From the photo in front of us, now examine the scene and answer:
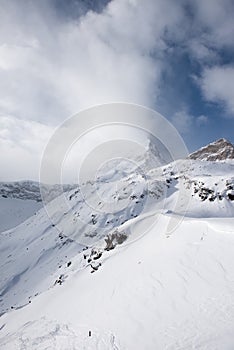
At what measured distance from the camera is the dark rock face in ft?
269

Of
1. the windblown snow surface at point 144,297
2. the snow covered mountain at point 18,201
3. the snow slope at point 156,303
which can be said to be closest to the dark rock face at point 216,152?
the windblown snow surface at point 144,297

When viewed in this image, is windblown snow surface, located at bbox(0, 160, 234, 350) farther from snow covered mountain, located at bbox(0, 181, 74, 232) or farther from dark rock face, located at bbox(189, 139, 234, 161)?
snow covered mountain, located at bbox(0, 181, 74, 232)

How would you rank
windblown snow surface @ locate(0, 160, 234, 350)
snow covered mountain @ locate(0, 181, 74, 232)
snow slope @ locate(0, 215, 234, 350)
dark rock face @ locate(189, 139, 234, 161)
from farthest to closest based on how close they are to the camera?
snow covered mountain @ locate(0, 181, 74, 232), dark rock face @ locate(189, 139, 234, 161), windblown snow surface @ locate(0, 160, 234, 350), snow slope @ locate(0, 215, 234, 350)

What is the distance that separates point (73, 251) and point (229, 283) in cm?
2445

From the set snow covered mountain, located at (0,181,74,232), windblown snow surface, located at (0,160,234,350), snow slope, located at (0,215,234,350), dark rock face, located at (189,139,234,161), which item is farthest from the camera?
snow covered mountain, located at (0,181,74,232)

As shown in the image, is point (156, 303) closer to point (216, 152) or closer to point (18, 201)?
point (216, 152)

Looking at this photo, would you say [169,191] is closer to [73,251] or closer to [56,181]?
[73,251]

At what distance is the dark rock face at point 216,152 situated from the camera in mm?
81925

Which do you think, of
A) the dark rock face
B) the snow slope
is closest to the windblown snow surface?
the snow slope

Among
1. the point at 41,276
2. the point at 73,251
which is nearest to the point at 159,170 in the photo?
the point at 73,251

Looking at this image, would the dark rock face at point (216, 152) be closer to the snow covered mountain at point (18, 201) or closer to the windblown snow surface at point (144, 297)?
the windblown snow surface at point (144, 297)

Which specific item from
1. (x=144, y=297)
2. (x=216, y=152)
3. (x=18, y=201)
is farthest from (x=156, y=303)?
(x=18, y=201)

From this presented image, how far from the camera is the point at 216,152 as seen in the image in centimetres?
8862

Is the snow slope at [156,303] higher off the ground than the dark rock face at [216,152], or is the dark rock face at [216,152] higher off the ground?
the dark rock face at [216,152]
